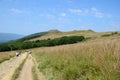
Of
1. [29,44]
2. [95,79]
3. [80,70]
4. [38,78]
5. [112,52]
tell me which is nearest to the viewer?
[95,79]

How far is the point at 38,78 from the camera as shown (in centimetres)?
1739

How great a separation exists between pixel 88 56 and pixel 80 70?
1.45m

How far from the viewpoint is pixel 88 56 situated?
13.2 metres

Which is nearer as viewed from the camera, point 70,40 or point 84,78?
point 84,78

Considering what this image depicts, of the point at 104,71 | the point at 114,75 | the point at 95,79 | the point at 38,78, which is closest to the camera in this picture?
the point at 114,75

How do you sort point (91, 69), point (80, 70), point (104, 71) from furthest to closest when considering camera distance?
point (80, 70) → point (91, 69) → point (104, 71)

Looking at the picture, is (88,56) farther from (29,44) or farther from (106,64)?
(29,44)

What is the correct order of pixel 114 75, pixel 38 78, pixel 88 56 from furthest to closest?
pixel 38 78, pixel 88 56, pixel 114 75

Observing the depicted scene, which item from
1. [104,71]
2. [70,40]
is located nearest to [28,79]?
[104,71]

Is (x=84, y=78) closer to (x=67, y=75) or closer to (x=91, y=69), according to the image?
(x=91, y=69)

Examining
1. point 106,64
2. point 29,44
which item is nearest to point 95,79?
point 106,64

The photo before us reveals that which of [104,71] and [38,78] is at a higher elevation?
[104,71]

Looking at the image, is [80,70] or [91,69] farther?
[80,70]

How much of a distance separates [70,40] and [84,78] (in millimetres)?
132058
